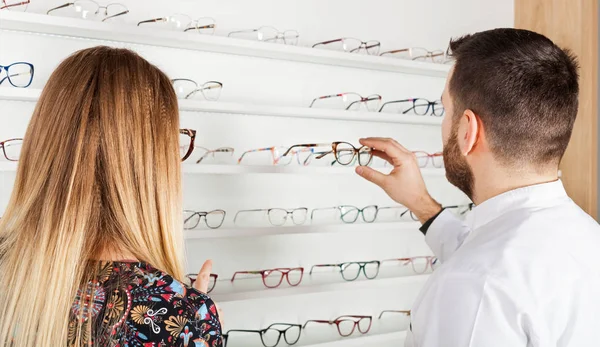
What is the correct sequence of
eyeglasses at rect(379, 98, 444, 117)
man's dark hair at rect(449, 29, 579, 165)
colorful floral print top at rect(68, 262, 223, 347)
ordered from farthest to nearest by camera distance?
eyeglasses at rect(379, 98, 444, 117)
man's dark hair at rect(449, 29, 579, 165)
colorful floral print top at rect(68, 262, 223, 347)

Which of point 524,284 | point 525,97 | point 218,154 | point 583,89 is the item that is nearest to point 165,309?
point 524,284

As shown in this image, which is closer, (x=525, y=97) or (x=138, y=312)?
(x=138, y=312)

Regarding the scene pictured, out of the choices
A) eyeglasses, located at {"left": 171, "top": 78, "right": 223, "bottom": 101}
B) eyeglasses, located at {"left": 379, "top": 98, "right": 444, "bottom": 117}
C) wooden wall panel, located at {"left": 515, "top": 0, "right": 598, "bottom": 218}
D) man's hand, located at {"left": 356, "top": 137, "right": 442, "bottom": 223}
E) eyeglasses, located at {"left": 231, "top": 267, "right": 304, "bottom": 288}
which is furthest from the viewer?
wooden wall panel, located at {"left": 515, "top": 0, "right": 598, "bottom": 218}

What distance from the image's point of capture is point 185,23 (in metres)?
1.66

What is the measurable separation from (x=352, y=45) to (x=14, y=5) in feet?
3.16

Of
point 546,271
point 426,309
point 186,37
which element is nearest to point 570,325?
point 546,271

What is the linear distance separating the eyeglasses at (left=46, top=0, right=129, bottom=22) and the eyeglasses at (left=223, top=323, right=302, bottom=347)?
898mm

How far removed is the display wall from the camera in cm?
151

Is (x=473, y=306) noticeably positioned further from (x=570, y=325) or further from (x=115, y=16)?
(x=115, y=16)

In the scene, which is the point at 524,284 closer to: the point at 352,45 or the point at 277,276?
the point at 277,276

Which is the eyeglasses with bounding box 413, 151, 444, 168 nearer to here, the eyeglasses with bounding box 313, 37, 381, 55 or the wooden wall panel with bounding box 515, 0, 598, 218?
the eyeglasses with bounding box 313, 37, 381, 55

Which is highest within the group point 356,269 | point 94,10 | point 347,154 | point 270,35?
point 94,10

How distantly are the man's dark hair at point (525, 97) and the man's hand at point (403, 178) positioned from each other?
0.41 m

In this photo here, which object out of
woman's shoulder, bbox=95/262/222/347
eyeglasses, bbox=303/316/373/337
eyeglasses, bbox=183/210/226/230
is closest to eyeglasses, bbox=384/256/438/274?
eyeglasses, bbox=303/316/373/337
